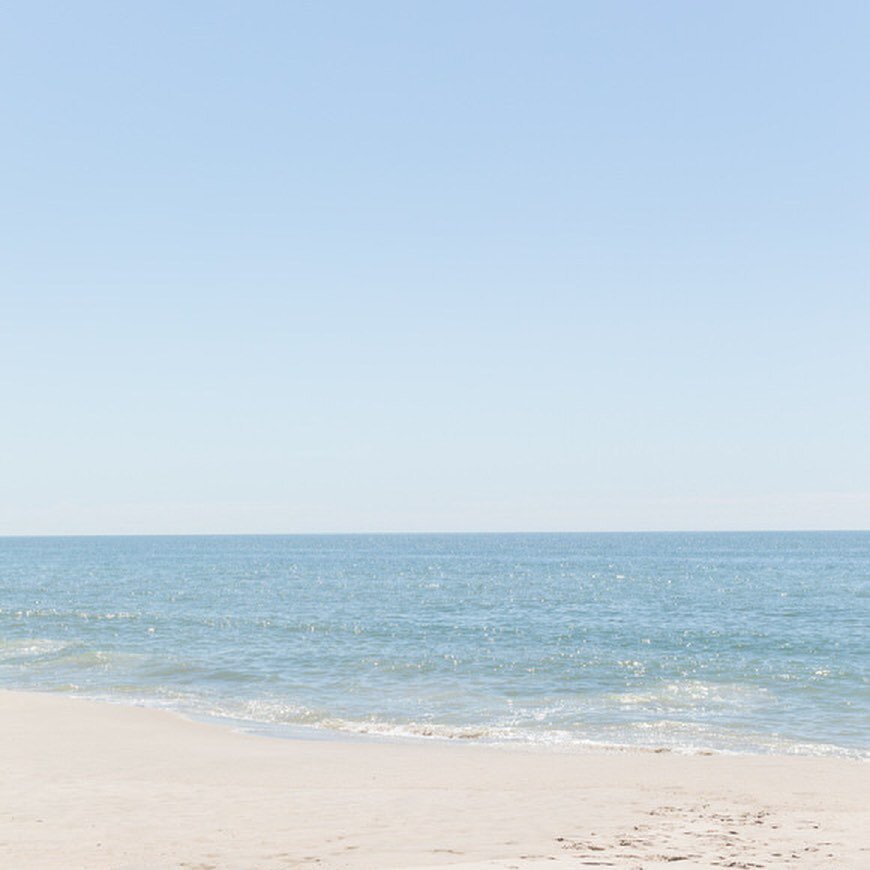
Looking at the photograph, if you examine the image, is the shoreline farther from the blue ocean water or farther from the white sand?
the white sand

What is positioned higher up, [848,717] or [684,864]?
[684,864]

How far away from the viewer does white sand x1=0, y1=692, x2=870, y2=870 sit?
10.9 m

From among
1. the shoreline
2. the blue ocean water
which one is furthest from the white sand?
the blue ocean water

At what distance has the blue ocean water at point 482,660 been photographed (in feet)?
76.2

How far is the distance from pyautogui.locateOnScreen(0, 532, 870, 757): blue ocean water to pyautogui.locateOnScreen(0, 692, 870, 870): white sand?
322 cm

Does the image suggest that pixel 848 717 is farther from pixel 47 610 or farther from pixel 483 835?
pixel 47 610

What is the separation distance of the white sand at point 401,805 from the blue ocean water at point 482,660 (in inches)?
127

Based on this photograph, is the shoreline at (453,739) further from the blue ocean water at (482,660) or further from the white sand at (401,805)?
the white sand at (401,805)

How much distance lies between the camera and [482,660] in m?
34.2

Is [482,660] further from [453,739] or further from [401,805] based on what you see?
[401,805]

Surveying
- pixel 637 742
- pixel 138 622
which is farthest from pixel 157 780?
pixel 138 622

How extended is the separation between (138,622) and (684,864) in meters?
42.3

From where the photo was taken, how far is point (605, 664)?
32.9 m

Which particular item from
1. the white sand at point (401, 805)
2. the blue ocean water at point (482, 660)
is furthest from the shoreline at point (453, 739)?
the white sand at point (401, 805)
